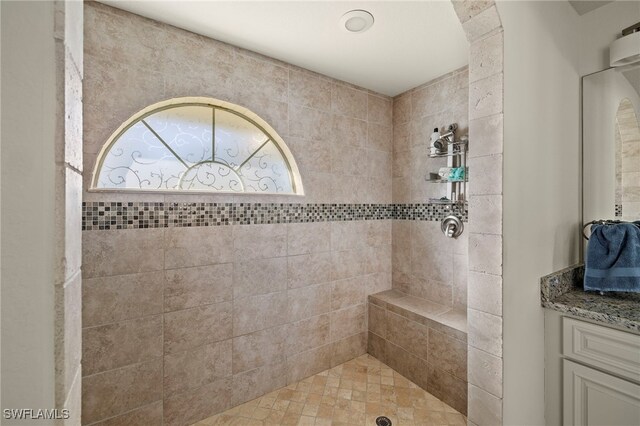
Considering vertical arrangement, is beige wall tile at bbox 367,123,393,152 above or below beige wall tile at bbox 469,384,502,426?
above

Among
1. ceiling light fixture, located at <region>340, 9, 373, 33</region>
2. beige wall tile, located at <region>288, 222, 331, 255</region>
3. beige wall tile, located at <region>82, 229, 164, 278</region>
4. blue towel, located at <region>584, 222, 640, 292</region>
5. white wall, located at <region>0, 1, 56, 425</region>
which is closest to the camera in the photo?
white wall, located at <region>0, 1, 56, 425</region>

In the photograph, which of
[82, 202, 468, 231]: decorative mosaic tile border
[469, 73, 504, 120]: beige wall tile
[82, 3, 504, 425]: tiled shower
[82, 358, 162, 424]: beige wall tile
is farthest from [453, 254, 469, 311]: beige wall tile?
[82, 358, 162, 424]: beige wall tile

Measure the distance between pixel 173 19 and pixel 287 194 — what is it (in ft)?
4.37

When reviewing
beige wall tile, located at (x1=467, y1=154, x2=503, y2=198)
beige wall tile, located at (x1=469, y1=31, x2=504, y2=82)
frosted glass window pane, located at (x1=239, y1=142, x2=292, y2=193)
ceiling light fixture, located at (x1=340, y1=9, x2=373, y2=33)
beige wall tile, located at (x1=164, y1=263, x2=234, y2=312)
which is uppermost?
ceiling light fixture, located at (x1=340, y1=9, x2=373, y2=33)

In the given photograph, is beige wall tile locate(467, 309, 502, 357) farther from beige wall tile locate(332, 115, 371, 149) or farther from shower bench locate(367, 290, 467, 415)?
beige wall tile locate(332, 115, 371, 149)

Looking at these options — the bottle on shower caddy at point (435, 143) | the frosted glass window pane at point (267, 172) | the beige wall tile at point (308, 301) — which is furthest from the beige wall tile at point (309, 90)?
the beige wall tile at point (308, 301)

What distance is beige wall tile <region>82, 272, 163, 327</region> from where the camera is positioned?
5.14ft

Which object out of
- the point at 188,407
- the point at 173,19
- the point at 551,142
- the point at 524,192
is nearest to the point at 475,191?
the point at 524,192

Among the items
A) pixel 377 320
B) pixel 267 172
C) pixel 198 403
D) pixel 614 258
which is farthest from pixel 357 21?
pixel 198 403

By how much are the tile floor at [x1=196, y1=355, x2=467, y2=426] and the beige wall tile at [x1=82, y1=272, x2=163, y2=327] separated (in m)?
0.89

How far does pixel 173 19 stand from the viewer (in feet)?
5.73

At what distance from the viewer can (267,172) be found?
228 cm

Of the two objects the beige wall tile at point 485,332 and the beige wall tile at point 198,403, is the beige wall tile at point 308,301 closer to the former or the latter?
the beige wall tile at point 198,403

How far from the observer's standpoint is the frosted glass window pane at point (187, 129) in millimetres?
1878
